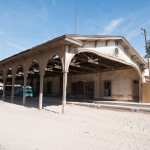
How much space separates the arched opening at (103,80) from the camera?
18328mm

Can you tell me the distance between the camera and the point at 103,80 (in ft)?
68.4

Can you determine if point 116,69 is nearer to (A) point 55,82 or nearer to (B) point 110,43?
(B) point 110,43

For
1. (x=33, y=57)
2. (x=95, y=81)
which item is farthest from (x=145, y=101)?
(x=33, y=57)

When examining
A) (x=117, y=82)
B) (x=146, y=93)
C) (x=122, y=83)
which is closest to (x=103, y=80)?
(x=117, y=82)

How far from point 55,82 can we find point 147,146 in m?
22.4

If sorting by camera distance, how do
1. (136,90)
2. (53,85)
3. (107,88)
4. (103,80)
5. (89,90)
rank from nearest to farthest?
1. (136,90)
2. (107,88)
3. (103,80)
4. (89,90)
5. (53,85)

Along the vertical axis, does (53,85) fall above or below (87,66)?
below

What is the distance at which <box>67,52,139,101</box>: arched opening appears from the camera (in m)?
18.3

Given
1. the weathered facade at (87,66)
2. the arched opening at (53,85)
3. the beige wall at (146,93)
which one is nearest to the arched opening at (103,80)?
the weathered facade at (87,66)

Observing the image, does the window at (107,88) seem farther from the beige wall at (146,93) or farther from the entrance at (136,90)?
the beige wall at (146,93)

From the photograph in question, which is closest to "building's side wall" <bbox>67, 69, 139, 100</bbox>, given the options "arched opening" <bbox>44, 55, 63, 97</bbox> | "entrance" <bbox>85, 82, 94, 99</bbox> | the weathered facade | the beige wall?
the weathered facade

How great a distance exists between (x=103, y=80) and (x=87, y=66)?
2608mm

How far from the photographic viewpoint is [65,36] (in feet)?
35.1

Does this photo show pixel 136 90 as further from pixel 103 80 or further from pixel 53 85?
pixel 53 85
